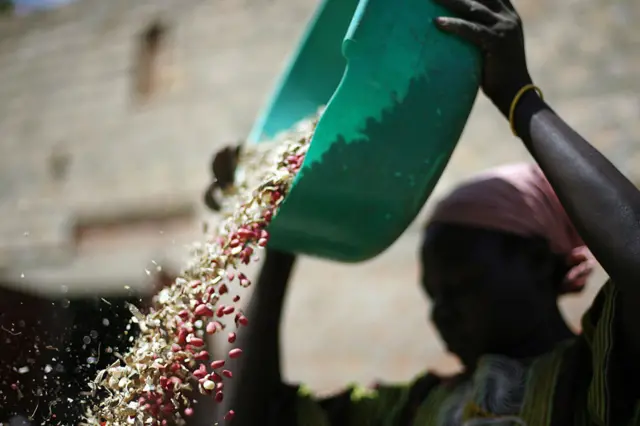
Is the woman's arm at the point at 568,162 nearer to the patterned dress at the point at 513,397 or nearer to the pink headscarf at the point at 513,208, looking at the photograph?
the patterned dress at the point at 513,397

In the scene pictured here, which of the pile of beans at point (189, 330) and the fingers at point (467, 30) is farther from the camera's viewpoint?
the fingers at point (467, 30)

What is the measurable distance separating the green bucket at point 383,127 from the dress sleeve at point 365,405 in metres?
0.36

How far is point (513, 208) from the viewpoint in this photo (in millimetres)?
1328

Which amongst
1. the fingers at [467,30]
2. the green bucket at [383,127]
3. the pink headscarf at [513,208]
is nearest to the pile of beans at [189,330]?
the green bucket at [383,127]

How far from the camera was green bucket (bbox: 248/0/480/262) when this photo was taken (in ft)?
3.28

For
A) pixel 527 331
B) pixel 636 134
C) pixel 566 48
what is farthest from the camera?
pixel 566 48

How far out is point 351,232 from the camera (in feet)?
3.84

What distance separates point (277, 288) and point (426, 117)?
0.50 meters

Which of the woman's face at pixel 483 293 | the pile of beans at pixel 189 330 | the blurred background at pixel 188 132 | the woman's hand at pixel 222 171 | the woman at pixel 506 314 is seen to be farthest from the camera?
the blurred background at pixel 188 132

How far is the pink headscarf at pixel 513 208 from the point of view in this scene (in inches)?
52.1

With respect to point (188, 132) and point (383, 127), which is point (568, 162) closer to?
point (383, 127)

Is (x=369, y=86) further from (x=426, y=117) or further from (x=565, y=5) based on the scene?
(x=565, y=5)

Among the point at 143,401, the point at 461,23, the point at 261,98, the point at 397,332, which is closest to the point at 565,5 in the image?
the point at 397,332

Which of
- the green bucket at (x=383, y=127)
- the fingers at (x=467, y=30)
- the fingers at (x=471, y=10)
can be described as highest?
the fingers at (x=471, y=10)
